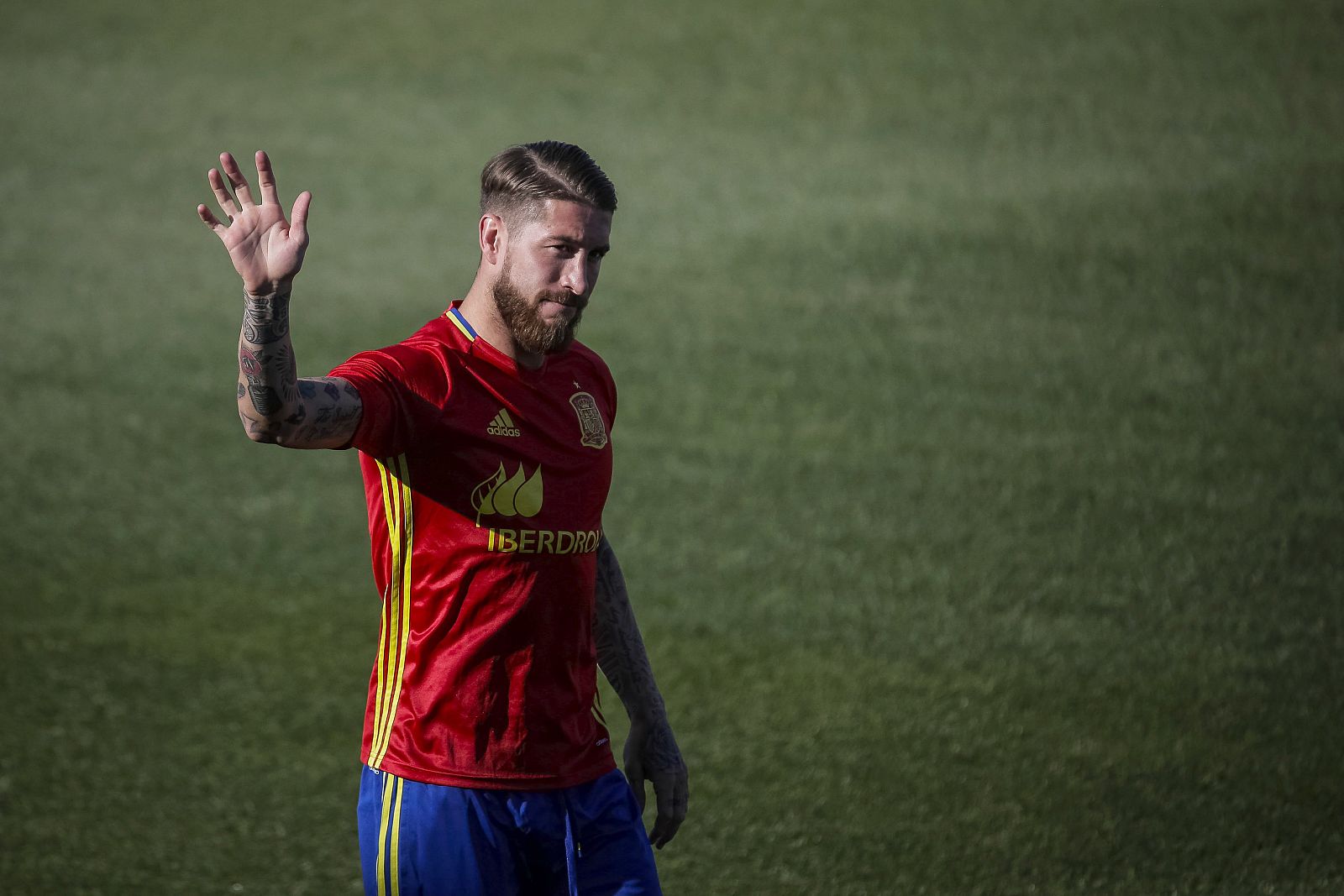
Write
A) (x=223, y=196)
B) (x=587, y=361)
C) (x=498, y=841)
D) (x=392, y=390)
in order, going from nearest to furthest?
(x=223, y=196)
(x=392, y=390)
(x=498, y=841)
(x=587, y=361)

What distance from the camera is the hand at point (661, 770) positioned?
4102 mm

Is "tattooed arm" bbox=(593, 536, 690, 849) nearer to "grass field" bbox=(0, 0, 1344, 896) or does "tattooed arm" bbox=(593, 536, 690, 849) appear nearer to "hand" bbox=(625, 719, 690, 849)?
"hand" bbox=(625, 719, 690, 849)

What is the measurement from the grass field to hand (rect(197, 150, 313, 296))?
3539mm

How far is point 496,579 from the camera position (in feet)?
11.8

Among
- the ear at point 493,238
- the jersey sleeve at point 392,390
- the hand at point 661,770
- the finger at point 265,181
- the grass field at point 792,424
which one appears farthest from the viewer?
the grass field at point 792,424

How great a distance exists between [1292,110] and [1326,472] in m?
6.94

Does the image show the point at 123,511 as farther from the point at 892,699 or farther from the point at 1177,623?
the point at 1177,623

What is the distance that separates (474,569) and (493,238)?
0.83 metres

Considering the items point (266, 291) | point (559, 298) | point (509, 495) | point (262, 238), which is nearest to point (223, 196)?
point (262, 238)

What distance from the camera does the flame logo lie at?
3.55 m

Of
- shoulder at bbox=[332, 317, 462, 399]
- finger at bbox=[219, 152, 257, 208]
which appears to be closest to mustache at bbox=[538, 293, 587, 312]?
shoulder at bbox=[332, 317, 462, 399]

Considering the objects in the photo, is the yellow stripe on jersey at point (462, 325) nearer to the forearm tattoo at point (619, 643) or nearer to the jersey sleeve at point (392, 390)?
the jersey sleeve at point (392, 390)

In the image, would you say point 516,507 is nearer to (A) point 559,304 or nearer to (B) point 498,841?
(A) point 559,304

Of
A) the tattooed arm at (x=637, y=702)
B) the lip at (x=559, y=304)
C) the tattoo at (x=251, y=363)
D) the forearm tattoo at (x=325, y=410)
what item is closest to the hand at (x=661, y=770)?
the tattooed arm at (x=637, y=702)
